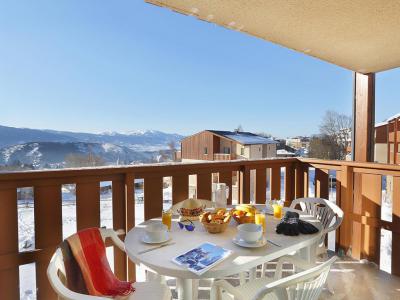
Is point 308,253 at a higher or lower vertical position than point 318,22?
lower

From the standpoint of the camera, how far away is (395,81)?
3.58 metres

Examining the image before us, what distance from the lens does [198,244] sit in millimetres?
1453

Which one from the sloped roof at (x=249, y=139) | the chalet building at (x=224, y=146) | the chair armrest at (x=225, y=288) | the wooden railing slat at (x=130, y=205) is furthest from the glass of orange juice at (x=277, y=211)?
the sloped roof at (x=249, y=139)

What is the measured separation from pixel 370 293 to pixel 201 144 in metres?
6.14

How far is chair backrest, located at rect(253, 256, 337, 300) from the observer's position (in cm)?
104

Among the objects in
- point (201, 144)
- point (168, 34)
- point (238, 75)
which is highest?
point (168, 34)

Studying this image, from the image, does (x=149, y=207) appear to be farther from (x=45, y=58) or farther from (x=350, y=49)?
(x=45, y=58)

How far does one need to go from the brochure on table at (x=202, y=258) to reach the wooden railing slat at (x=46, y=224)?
4.35 feet

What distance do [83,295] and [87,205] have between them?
4.07 feet

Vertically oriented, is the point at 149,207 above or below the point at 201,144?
below

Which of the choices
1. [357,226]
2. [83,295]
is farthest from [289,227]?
[357,226]

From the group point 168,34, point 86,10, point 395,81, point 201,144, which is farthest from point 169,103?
point 395,81

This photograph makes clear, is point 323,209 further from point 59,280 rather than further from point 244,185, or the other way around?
point 59,280

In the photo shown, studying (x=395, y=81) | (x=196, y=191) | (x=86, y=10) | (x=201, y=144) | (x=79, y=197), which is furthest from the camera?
(x=86, y=10)
